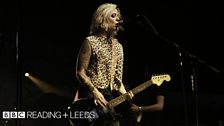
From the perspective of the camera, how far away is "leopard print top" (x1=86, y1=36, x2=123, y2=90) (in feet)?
8.40

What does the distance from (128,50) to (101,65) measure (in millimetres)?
1592

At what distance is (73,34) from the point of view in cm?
420

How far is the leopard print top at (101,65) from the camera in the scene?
2559 mm

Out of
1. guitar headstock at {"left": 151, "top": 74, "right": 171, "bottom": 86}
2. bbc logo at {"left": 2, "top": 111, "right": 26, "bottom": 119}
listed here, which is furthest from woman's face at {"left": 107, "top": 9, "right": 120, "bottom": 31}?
bbc logo at {"left": 2, "top": 111, "right": 26, "bottom": 119}

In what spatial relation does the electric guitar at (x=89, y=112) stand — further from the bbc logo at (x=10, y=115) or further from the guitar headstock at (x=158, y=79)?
the bbc logo at (x=10, y=115)

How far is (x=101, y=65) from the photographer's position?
8.52 feet

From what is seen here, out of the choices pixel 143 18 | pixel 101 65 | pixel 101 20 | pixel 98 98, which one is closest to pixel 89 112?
pixel 98 98

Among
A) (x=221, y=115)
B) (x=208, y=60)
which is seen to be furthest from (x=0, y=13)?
(x=221, y=115)

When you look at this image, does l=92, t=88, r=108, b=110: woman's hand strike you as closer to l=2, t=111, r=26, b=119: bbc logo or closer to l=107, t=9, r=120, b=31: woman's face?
l=107, t=9, r=120, b=31: woman's face

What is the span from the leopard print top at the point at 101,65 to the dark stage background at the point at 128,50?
1.49 meters

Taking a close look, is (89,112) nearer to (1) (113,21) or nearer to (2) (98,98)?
(2) (98,98)

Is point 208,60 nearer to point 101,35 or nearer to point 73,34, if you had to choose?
point 73,34

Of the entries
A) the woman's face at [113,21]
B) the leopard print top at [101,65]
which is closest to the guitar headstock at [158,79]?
the leopard print top at [101,65]

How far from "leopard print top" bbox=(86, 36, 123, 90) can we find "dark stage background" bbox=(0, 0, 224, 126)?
149 centimetres
